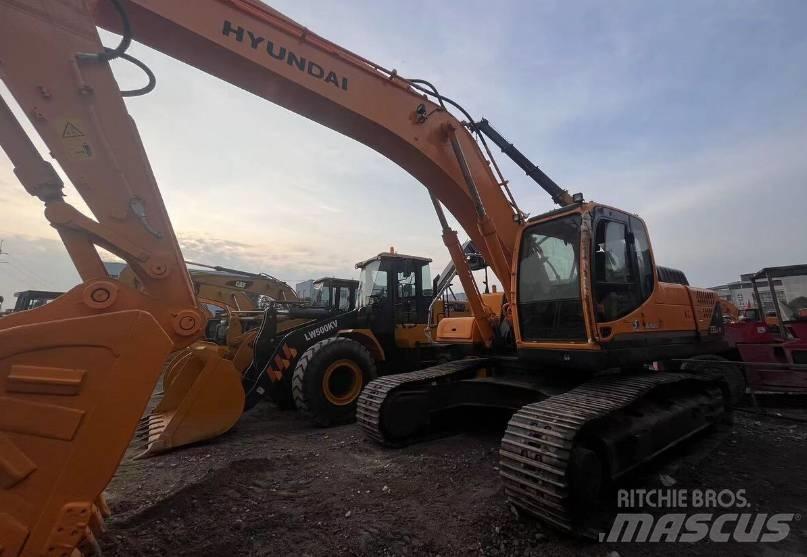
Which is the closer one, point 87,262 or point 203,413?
point 87,262

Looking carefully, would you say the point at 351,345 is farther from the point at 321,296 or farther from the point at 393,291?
the point at 321,296

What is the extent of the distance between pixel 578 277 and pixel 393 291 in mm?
4222

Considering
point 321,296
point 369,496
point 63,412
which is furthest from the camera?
point 321,296

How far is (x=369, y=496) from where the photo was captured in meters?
3.76

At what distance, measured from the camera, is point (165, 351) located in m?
2.35

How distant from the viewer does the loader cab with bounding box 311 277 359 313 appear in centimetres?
937

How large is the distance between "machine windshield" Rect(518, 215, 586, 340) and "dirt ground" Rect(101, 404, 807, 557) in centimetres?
154

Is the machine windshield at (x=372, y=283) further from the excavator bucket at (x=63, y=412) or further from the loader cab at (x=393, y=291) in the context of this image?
the excavator bucket at (x=63, y=412)

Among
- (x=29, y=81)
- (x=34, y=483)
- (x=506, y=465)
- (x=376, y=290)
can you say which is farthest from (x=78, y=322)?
(x=376, y=290)

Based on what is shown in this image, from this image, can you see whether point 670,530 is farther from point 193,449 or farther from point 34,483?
point 193,449

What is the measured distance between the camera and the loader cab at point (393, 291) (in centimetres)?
789

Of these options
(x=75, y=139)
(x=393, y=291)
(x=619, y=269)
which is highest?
(x=75, y=139)

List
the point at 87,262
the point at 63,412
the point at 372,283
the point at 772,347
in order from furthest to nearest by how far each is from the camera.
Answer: the point at 372,283 → the point at 772,347 → the point at 87,262 → the point at 63,412

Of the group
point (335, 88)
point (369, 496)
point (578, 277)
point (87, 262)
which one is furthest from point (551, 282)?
point (87, 262)
